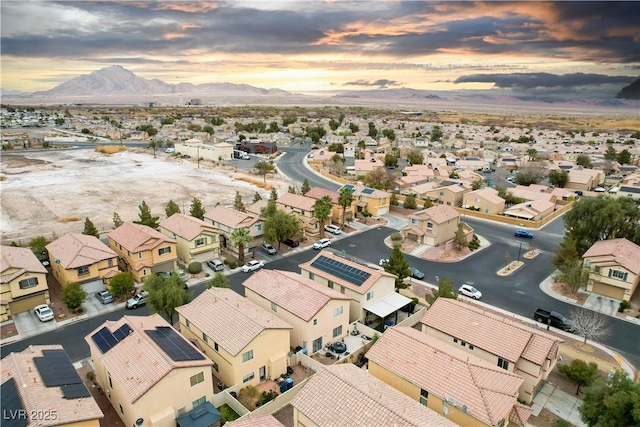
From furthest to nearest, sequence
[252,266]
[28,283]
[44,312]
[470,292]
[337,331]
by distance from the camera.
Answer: [252,266] → [470,292] → [28,283] → [44,312] → [337,331]

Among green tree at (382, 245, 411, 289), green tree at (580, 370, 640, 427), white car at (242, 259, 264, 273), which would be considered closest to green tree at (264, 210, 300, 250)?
white car at (242, 259, 264, 273)

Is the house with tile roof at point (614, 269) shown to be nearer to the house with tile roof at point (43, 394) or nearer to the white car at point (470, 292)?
the white car at point (470, 292)

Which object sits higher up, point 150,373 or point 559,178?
point 559,178

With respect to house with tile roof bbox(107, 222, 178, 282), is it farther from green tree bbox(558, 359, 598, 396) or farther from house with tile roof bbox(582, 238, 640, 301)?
house with tile roof bbox(582, 238, 640, 301)

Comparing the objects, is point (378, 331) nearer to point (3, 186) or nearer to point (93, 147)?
point (3, 186)

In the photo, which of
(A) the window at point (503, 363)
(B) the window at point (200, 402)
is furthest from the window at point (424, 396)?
(B) the window at point (200, 402)

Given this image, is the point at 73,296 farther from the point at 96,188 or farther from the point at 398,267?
the point at 96,188

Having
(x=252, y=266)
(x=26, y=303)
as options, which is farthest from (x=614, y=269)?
(x=26, y=303)
